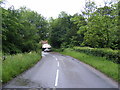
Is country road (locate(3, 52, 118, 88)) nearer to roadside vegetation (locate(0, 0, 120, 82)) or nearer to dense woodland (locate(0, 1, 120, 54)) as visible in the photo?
roadside vegetation (locate(0, 0, 120, 82))

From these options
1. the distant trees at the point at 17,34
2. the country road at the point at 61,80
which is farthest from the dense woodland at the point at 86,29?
the country road at the point at 61,80

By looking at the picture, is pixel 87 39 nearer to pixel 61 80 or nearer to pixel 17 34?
pixel 17 34

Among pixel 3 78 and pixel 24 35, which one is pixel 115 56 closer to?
pixel 3 78

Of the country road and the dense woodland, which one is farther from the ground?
the dense woodland

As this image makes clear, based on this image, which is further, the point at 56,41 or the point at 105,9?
the point at 56,41

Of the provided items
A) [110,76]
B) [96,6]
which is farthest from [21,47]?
[110,76]

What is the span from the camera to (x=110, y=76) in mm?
11016

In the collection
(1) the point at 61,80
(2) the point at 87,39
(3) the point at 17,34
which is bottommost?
(1) the point at 61,80

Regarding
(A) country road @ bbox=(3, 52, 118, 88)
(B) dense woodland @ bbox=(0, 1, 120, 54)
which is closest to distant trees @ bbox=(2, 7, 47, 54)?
(B) dense woodland @ bbox=(0, 1, 120, 54)

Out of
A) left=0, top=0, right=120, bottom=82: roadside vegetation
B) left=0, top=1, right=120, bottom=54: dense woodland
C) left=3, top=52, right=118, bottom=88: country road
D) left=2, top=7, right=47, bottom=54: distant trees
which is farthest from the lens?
left=2, top=7, right=47, bottom=54: distant trees

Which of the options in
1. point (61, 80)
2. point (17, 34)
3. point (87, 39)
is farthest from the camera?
point (17, 34)

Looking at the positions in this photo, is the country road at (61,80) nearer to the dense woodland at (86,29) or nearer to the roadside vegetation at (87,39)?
the roadside vegetation at (87,39)

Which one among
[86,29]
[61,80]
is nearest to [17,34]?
[86,29]

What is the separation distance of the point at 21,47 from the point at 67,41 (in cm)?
2960
